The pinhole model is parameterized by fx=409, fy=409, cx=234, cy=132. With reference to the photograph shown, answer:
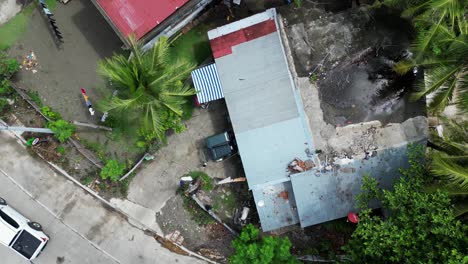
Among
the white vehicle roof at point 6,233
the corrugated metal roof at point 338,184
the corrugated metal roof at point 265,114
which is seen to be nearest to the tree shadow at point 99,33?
the corrugated metal roof at point 265,114

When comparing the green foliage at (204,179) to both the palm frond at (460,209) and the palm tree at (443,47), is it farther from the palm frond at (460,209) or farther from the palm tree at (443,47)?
the palm frond at (460,209)

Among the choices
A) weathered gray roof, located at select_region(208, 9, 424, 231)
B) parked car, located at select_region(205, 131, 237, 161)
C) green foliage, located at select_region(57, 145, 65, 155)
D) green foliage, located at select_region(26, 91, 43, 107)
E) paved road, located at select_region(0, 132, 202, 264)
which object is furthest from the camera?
green foliage, located at select_region(26, 91, 43, 107)

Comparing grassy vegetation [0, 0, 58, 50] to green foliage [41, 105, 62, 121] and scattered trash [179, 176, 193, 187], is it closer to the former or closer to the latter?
green foliage [41, 105, 62, 121]

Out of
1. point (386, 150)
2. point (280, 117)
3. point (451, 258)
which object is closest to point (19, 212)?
point (280, 117)

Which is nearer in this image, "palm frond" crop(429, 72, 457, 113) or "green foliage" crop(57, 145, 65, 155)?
"palm frond" crop(429, 72, 457, 113)

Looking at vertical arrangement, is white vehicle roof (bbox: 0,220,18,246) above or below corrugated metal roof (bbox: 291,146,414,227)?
above

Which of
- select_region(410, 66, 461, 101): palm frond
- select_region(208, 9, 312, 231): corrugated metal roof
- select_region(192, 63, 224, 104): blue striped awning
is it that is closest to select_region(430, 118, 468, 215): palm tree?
select_region(410, 66, 461, 101): palm frond

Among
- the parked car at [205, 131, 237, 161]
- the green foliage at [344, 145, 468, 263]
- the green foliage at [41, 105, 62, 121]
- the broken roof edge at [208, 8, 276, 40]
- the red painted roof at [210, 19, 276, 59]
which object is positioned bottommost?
the green foliage at [344, 145, 468, 263]
